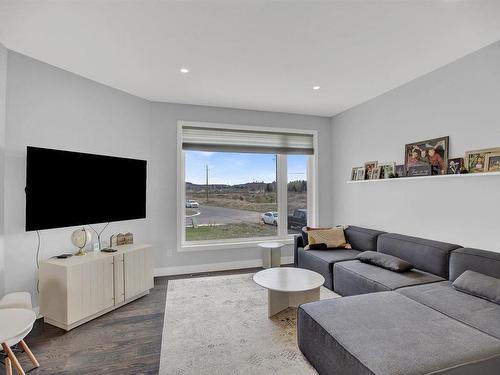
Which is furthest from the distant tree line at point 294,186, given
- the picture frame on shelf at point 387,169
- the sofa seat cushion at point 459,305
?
the sofa seat cushion at point 459,305

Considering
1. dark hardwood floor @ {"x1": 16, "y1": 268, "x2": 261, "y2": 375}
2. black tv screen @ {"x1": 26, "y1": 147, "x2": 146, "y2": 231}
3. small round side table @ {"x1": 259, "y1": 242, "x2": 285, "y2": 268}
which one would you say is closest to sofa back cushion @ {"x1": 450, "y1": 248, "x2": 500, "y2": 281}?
small round side table @ {"x1": 259, "y1": 242, "x2": 285, "y2": 268}

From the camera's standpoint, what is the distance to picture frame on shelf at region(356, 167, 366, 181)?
4.05m

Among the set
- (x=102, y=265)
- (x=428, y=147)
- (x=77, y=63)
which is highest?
(x=77, y=63)

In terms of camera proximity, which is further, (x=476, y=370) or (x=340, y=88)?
(x=340, y=88)

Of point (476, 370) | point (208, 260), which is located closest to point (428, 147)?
point (476, 370)

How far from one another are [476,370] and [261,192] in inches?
140

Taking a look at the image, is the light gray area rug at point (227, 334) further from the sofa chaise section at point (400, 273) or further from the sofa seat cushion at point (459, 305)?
the sofa seat cushion at point (459, 305)

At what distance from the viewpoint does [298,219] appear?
485cm

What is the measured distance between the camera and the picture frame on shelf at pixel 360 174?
13.3 feet

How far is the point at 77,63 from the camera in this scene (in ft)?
9.16

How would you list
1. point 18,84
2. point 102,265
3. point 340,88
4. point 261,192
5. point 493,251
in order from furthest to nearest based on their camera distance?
point 261,192
point 340,88
point 102,265
point 18,84
point 493,251

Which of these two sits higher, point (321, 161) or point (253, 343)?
point (321, 161)

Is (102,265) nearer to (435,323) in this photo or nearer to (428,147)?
(435,323)

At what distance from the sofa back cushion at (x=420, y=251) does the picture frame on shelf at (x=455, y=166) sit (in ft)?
2.53
